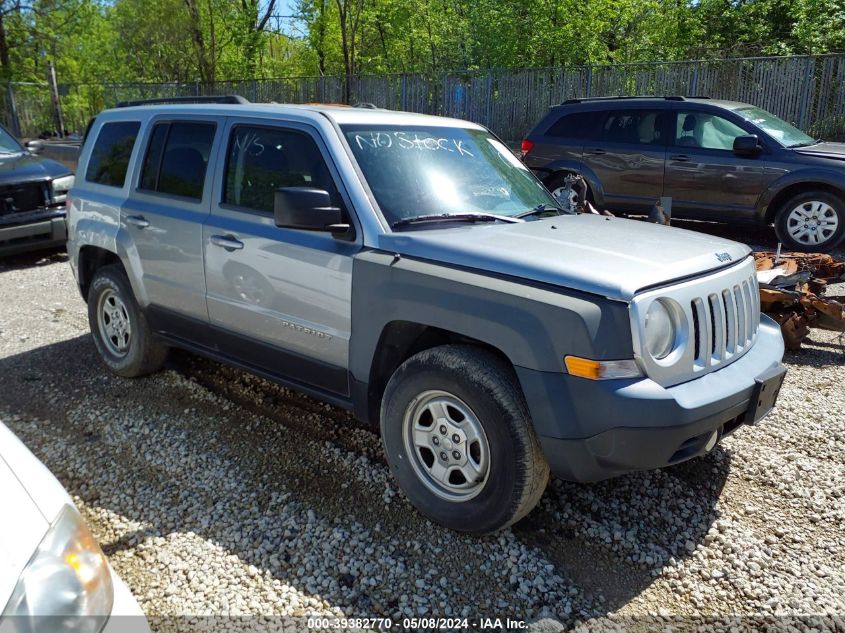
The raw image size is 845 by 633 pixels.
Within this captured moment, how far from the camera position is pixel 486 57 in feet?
75.2

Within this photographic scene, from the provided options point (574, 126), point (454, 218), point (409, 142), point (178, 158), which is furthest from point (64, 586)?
point (574, 126)

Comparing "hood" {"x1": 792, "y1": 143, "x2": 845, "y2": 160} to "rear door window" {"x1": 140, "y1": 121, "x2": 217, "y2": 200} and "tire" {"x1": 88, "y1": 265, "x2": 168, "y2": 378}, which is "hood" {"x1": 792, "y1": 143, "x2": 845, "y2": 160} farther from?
"tire" {"x1": 88, "y1": 265, "x2": 168, "y2": 378}

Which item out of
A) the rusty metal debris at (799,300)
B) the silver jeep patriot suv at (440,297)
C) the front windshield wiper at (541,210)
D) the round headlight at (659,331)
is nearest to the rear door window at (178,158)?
the silver jeep patriot suv at (440,297)

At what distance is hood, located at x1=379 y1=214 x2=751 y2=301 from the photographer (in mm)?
2943

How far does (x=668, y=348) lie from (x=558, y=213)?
1549 mm

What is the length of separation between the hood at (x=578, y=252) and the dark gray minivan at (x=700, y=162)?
5812 mm

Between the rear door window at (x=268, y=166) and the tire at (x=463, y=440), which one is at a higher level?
the rear door window at (x=268, y=166)

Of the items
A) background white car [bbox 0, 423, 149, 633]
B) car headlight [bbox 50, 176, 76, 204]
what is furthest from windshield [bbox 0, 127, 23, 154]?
background white car [bbox 0, 423, 149, 633]

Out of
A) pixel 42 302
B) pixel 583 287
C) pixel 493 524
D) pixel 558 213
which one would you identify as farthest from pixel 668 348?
pixel 42 302

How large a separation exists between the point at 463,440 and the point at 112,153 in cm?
358

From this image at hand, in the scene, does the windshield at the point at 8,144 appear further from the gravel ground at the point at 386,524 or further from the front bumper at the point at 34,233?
the gravel ground at the point at 386,524

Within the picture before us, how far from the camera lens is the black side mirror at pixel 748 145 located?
28.9ft

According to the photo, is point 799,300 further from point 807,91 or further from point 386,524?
point 807,91

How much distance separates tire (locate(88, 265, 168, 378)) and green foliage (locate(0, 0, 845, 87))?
1810 cm
